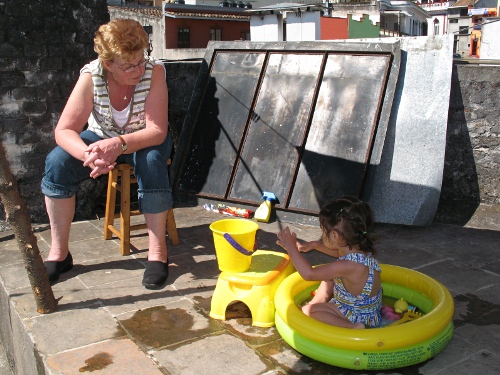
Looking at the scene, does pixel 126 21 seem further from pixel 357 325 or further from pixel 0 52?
pixel 357 325

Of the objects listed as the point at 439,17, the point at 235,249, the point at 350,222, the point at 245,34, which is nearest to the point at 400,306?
the point at 350,222

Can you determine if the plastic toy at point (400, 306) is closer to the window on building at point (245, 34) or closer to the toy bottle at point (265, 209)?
the toy bottle at point (265, 209)

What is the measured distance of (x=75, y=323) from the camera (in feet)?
10.2

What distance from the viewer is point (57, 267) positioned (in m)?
→ 3.69

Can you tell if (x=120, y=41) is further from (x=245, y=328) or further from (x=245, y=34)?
(x=245, y=34)

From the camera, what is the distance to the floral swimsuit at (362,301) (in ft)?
9.30

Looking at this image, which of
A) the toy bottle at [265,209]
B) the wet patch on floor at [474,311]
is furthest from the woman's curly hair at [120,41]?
the wet patch on floor at [474,311]

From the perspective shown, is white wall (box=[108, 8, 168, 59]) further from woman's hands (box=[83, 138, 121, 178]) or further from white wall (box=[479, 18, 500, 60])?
woman's hands (box=[83, 138, 121, 178])

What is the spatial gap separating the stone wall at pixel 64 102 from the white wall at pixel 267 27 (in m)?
29.6

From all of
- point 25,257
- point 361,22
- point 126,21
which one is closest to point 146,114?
point 126,21

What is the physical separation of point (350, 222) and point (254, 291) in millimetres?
664

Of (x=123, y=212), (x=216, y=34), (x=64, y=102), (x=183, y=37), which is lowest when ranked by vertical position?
(x=123, y=212)

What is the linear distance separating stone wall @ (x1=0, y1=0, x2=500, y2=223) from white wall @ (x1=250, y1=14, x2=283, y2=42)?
29615 mm

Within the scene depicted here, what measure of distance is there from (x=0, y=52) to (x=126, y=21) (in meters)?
1.59
